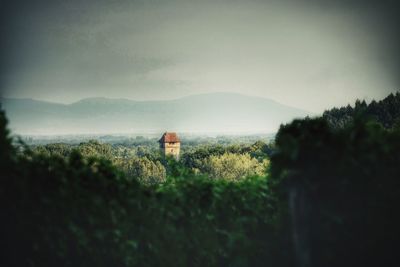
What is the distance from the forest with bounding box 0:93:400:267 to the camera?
14.8ft

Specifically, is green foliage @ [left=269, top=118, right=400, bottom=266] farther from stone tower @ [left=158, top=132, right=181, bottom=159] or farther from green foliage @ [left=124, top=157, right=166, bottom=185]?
stone tower @ [left=158, top=132, right=181, bottom=159]

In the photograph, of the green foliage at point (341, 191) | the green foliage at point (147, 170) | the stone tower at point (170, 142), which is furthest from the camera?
the stone tower at point (170, 142)

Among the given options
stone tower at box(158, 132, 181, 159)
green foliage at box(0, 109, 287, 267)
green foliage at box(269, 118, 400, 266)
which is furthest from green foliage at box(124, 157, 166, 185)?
green foliage at box(269, 118, 400, 266)

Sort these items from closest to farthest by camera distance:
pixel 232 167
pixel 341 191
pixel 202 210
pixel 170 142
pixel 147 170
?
1. pixel 341 191
2. pixel 202 210
3. pixel 232 167
4. pixel 147 170
5. pixel 170 142

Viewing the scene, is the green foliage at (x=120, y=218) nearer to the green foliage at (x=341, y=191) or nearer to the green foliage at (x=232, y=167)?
the green foliage at (x=341, y=191)

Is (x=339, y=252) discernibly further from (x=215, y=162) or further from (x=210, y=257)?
(x=215, y=162)

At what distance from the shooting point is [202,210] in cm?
554

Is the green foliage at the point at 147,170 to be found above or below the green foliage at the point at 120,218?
below

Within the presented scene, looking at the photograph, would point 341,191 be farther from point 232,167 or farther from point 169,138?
point 169,138

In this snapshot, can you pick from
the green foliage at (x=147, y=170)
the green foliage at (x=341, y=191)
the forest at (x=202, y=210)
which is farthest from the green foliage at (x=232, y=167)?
the green foliage at (x=341, y=191)

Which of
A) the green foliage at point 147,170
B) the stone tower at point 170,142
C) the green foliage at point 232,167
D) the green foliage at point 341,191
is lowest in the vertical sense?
the green foliage at point 147,170

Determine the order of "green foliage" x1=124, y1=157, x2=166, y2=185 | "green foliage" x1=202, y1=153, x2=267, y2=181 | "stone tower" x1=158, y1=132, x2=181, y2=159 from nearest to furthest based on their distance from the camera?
"green foliage" x1=202, y1=153, x2=267, y2=181 → "green foliage" x1=124, y1=157, x2=166, y2=185 → "stone tower" x1=158, y1=132, x2=181, y2=159

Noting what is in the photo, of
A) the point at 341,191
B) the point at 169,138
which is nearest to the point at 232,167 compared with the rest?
the point at 169,138

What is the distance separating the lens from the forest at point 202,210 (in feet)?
14.8
